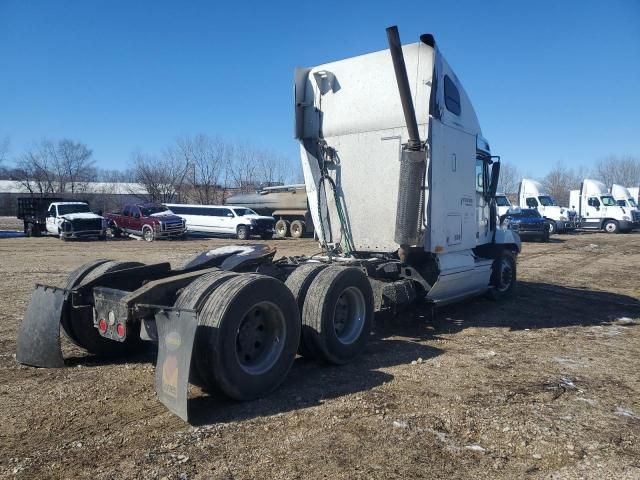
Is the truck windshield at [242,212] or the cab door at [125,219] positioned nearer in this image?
the cab door at [125,219]

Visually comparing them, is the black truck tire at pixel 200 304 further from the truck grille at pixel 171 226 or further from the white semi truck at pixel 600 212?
the white semi truck at pixel 600 212

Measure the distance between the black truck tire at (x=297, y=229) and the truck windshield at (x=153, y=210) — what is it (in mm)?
7720

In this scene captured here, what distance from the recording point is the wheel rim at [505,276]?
9.35 metres

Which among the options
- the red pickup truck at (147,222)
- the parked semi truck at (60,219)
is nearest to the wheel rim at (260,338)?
the red pickup truck at (147,222)

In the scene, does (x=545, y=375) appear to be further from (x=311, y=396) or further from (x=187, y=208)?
(x=187, y=208)

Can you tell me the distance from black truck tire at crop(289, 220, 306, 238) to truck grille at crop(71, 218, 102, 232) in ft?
37.0

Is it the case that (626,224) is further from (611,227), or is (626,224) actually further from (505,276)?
(505,276)

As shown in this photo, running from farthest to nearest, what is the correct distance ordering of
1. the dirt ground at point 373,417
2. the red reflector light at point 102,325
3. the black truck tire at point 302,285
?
the black truck tire at point 302,285 < the red reflector light at point 102,325 < the dirt ground at point 373,417

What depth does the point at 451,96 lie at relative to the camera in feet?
23.7

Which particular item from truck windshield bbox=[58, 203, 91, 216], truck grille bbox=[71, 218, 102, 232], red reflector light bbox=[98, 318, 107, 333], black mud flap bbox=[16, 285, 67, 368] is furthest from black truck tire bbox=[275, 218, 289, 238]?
red reflector light bbox=[98, 318, 107, 333]

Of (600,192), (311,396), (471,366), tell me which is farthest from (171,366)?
(600,192)

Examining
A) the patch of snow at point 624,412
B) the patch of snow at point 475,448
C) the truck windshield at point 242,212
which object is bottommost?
the patch of snow at point 624,412

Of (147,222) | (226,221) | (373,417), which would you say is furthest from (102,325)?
(226,221)

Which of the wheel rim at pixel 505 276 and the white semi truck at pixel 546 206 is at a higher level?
the white semi truck at pixel 546 206
